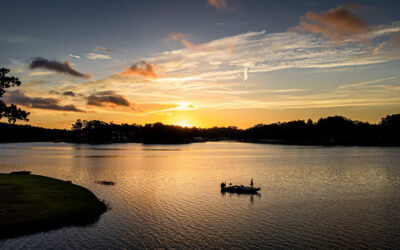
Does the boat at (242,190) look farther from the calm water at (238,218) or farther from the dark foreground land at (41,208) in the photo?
the dark foreground land at (41,208)

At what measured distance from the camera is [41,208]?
35094 mm

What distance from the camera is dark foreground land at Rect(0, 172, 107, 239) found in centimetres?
3014

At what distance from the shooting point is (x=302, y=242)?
2934cm

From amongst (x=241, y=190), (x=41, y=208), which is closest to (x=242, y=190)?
(x=241, y=190)

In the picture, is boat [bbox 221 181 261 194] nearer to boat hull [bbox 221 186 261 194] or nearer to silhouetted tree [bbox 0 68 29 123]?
boat hull [bbox 221 186 261 194]

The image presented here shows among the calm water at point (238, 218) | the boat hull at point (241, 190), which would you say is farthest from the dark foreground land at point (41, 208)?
the boat hull at point (241, 190)

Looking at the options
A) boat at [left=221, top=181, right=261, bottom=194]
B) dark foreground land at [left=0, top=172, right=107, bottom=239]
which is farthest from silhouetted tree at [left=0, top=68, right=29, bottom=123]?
boat at [left=221, top=181, right=261, bottom=194]

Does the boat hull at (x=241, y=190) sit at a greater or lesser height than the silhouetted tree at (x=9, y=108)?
lesser

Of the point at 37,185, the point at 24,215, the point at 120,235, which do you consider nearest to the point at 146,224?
the point at 120,235

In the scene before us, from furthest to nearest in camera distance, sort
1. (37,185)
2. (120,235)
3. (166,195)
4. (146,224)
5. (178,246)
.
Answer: (166,195) < (37,185) < (146,224) < (120,235) < (178,246)

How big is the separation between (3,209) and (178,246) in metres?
20.9

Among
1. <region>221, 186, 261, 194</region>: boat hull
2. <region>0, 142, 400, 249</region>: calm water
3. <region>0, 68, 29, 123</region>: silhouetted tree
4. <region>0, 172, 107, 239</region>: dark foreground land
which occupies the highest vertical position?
<region>0, 68, 29, 123</region>: silhouetted tree

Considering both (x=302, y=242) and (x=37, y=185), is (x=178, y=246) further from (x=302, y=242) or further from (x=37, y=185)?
(x=37, y=185)

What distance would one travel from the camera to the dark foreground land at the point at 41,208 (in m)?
30.1
